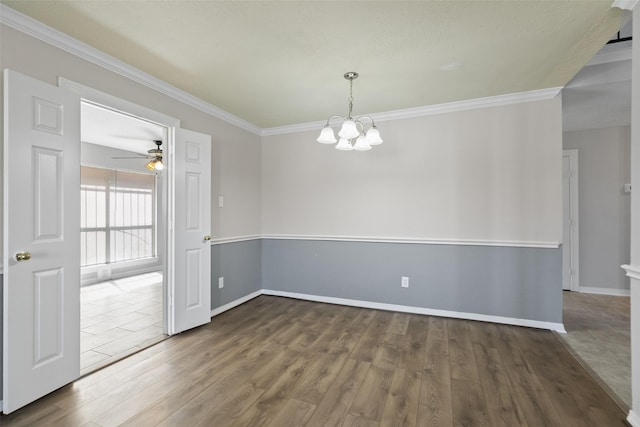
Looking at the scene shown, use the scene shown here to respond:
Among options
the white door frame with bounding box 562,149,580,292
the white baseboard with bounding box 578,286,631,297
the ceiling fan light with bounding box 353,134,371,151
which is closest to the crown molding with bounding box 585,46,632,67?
the white door frame with bounding box 562,149,580,292

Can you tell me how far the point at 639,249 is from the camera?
1.63 meters

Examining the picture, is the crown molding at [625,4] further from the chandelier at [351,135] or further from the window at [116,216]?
the window at [116,216]

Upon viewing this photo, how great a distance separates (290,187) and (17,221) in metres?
2.88


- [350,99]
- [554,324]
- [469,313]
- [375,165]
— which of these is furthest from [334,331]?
[350,99]

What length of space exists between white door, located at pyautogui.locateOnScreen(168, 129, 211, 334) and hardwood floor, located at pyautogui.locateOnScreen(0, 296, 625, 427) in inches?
10.0

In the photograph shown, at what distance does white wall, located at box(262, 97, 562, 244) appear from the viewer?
309cm

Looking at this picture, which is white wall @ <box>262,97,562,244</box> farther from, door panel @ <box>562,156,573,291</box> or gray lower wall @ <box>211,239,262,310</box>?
door panel @ <box>562,156,573,291</box>

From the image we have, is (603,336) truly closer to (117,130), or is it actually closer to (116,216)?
(117,130)

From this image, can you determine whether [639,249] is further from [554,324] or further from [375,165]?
[375,165]

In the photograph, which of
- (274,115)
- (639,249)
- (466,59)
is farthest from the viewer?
(274,115)

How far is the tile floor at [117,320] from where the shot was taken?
101 inches

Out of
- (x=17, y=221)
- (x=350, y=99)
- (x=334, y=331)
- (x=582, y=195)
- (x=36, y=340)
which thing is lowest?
(x=334, y=331)

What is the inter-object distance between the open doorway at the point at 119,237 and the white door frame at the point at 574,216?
5.80m

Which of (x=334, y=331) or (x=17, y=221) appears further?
(x=334, y=331)
